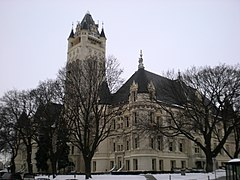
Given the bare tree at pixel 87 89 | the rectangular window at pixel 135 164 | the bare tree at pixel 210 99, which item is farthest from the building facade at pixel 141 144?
the bare tree at pixel 87 89

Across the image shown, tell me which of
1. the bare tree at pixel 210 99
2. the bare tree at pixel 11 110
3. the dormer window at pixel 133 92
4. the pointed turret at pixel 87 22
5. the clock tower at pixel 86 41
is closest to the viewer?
the bare tree at pixel 210 99

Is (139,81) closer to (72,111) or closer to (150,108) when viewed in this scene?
(150,108)

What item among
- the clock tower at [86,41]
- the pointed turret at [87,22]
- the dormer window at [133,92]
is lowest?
the dormer window at [133,92]

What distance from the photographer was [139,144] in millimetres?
60750

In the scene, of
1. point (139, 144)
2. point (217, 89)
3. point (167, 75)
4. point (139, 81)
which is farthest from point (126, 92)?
point (217, 89)

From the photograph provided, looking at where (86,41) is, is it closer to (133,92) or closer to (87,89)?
(133,92)

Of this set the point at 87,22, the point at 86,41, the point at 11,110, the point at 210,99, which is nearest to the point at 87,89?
the point at 210,99

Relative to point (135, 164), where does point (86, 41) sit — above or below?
above

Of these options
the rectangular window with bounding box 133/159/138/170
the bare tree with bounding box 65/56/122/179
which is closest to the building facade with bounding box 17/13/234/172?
the rectangular window with bounding box 133/159/138/170

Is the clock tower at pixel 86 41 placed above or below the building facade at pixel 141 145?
above

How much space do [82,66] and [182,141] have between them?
104ft

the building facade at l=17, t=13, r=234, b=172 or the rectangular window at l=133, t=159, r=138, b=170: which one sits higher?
the building facade at l=17, t=13, r=234, b=172

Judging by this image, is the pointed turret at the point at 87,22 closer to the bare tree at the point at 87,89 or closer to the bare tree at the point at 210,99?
the bare tree at the point at 87,89

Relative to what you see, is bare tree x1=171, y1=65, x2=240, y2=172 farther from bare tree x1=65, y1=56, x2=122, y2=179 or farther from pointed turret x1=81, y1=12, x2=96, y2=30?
pointed turret x1=81, y1=12, x2=96, y2=30
